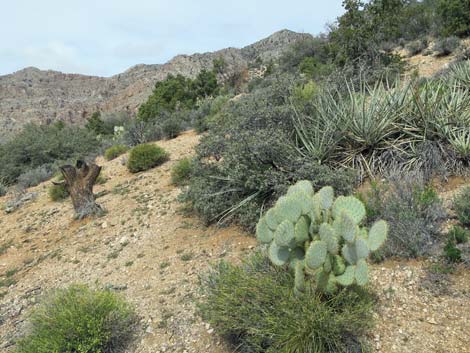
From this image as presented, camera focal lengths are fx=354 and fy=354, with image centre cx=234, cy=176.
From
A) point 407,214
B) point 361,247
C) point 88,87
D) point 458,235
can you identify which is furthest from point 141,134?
point 88,87

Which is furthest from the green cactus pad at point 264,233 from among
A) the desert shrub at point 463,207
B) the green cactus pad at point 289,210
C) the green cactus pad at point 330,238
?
the desert shrub at point 463,207

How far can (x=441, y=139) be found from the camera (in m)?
5.48

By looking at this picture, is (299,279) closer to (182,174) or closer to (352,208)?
(352,208)

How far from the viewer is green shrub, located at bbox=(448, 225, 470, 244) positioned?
3.60m

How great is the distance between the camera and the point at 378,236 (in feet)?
9.33

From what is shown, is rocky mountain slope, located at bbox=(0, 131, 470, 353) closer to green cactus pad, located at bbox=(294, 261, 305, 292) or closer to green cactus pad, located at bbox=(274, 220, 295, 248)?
green cactus pad, located at bbox=(294, 261, 305, 292)

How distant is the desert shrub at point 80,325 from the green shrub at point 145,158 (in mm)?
6332

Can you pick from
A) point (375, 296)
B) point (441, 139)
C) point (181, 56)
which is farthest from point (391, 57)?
point (181, 56)

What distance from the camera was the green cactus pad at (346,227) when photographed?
2.70 meters

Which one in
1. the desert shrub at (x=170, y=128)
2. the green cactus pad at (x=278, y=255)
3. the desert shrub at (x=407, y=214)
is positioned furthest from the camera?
the desert shrub at (x=170, y=128)

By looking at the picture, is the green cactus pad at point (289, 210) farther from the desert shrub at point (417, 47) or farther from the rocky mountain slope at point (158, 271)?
the desert shrub at point (417, 47)

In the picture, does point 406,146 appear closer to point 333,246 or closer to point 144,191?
point 333,246

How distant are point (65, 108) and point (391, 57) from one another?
47176mm

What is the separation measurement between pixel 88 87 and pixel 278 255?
→ 66.5 meters
